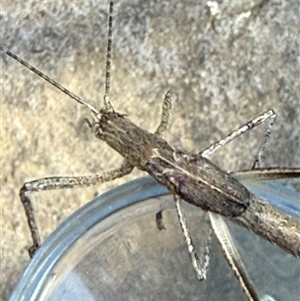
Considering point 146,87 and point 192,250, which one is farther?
point 146,87

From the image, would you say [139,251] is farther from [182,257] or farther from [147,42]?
[147,42]

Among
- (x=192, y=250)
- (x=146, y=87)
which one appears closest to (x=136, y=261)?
(x=192, y=250)

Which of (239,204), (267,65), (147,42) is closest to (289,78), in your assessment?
(267,65)

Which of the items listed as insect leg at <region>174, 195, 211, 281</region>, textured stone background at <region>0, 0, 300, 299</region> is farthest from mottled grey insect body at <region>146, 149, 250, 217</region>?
textured stone background at <region>0, 0, 300, 299</region>

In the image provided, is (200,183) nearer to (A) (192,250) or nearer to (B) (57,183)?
(A) (192,250)

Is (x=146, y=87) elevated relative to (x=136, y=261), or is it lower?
elevated

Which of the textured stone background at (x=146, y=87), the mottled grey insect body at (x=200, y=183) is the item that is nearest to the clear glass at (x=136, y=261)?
the mottled grey insect body at (x=200, y=183)
